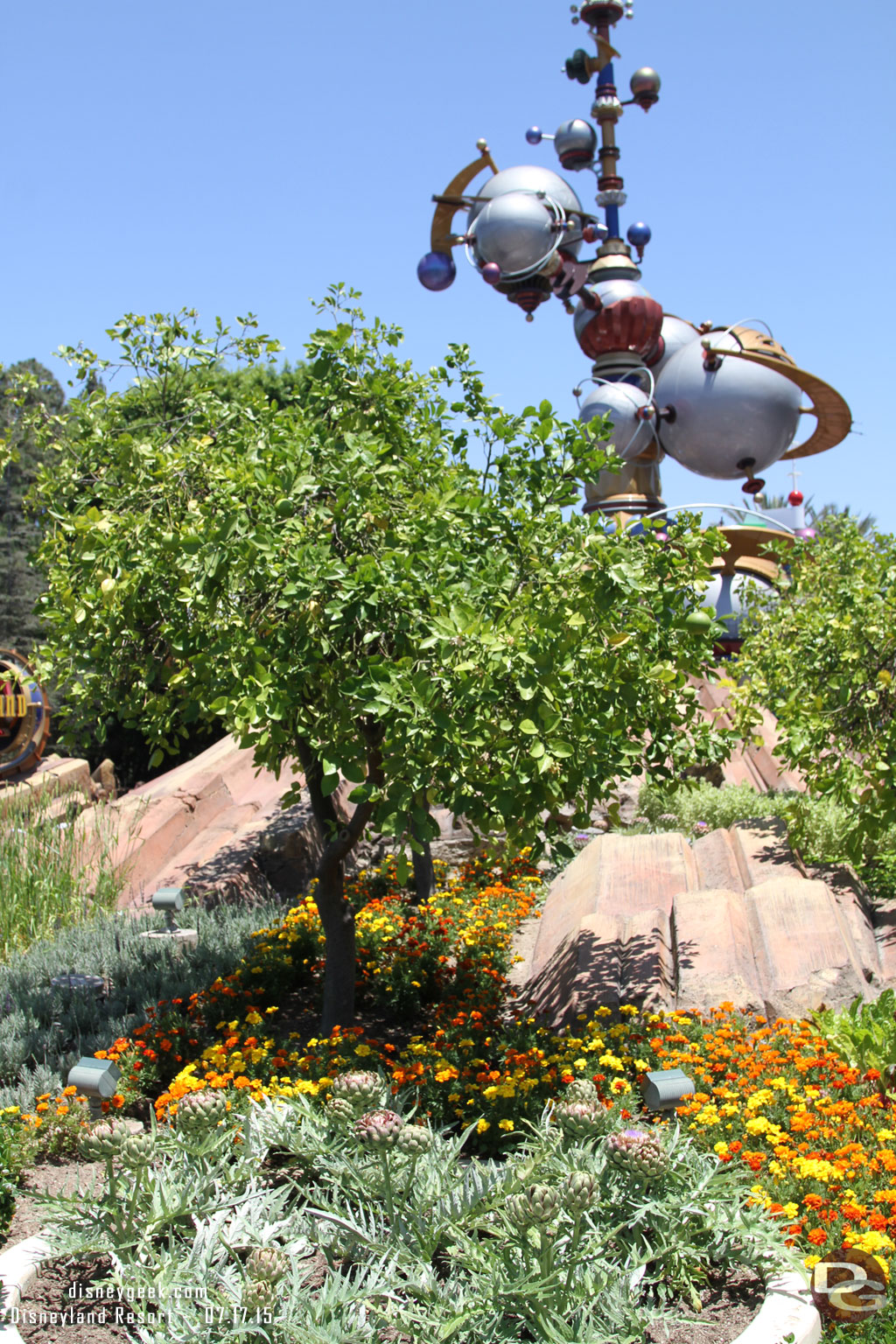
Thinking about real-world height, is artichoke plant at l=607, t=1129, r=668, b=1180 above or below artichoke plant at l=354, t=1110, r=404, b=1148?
below

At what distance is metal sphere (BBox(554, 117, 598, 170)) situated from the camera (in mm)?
14555

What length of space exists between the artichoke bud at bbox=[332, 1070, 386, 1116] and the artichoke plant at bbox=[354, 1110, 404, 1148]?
36 centimetres

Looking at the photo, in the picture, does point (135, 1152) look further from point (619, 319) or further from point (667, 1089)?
point (619, 319)

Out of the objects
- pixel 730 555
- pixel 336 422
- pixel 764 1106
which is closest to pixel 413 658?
pixel 336 422

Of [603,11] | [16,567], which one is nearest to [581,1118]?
[603,11]

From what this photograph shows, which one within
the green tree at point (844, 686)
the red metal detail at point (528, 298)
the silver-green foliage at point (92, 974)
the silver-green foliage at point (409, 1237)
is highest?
the red metal detail at point (528, 298)

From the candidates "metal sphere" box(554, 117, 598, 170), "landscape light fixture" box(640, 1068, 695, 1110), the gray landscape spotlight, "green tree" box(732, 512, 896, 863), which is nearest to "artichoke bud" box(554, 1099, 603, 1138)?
"landscape light fixture" box(640, 1068, 695, 1110)

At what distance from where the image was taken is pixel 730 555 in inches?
591

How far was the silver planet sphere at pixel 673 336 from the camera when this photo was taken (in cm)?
1525

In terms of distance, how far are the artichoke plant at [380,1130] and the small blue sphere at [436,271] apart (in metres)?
12.9

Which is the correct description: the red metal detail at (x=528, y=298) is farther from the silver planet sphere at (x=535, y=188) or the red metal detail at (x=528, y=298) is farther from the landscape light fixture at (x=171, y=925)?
the landscape light fixture at (x=171, y=925)

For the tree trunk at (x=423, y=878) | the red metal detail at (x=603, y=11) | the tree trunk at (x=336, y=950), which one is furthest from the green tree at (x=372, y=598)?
the red metal detail at (x=603, y=11)

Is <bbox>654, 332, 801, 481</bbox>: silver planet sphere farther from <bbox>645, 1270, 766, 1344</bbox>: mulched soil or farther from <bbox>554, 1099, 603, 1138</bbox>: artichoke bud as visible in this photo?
<bbox>645, 1270, 766, 1344</bbox>: mulched soil

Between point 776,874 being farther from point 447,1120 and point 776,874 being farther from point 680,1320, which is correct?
point 680,1320
